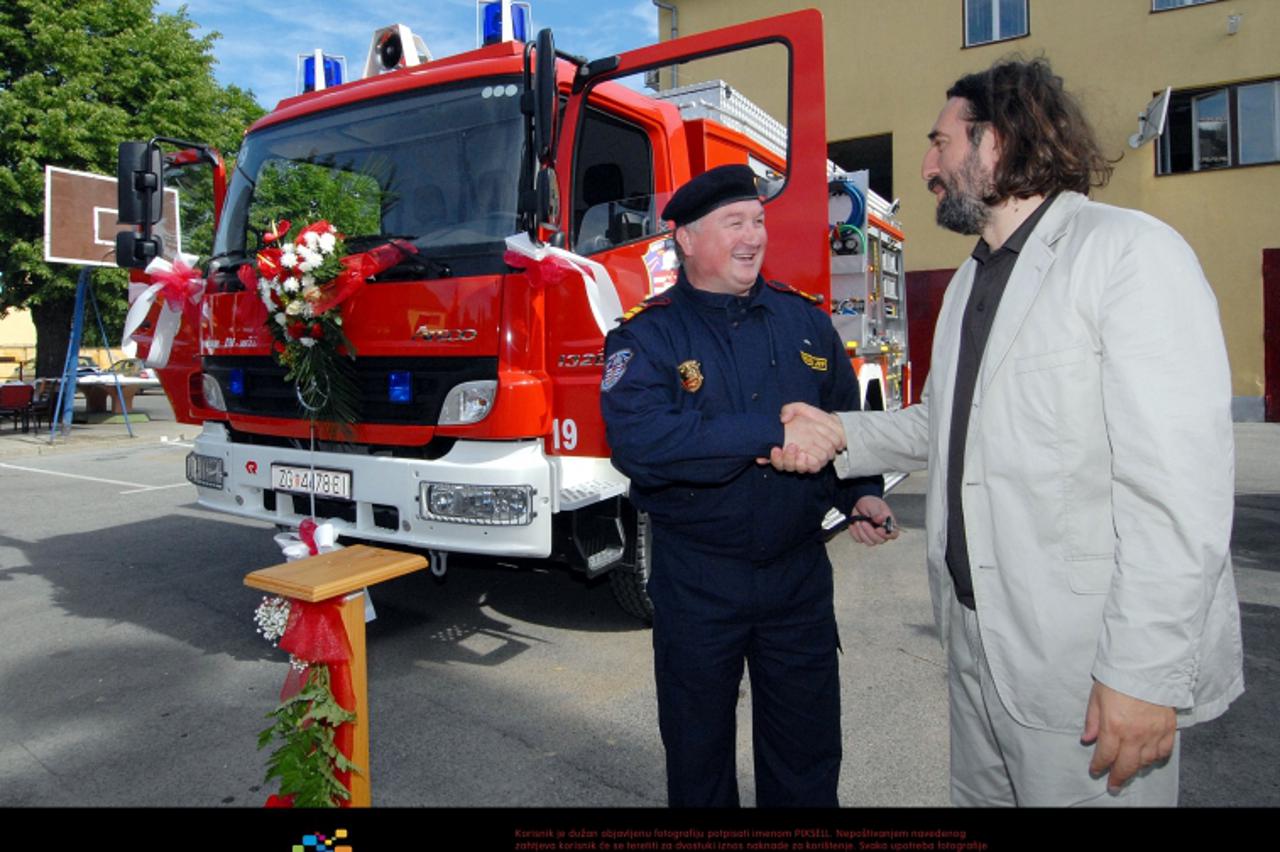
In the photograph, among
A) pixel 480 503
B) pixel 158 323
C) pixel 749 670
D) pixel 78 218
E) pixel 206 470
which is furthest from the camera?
pixel 78 218

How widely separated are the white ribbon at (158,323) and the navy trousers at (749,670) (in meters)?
3.84

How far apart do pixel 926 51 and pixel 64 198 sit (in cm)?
1515

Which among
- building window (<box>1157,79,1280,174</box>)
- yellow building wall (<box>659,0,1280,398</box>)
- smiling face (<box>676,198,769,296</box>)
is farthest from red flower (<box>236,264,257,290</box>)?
building window (<box>1157,79,1280,174</box>)

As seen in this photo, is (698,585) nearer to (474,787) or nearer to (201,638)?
(474,787)

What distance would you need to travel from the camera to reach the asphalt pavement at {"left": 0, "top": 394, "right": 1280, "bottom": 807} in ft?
9.72

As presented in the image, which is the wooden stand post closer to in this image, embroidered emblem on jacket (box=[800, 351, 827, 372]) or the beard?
embroidered emblem on jacket (box=[800, 351, 827, 372])

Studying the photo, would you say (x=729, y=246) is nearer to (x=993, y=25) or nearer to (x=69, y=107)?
(x=993, y=25)

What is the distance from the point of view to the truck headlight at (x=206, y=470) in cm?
454

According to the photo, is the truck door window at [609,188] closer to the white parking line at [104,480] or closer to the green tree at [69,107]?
the white parking line at [104,480]

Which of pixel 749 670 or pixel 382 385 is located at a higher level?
pixel 382 385

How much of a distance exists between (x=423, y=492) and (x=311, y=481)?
0.73 m

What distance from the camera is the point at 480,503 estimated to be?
3527 millimetres

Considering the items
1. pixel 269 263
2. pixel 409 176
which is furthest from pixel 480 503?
pixel 409 176

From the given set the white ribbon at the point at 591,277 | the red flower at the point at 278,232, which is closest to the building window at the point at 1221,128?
the white ribbon at the point at 591,277
